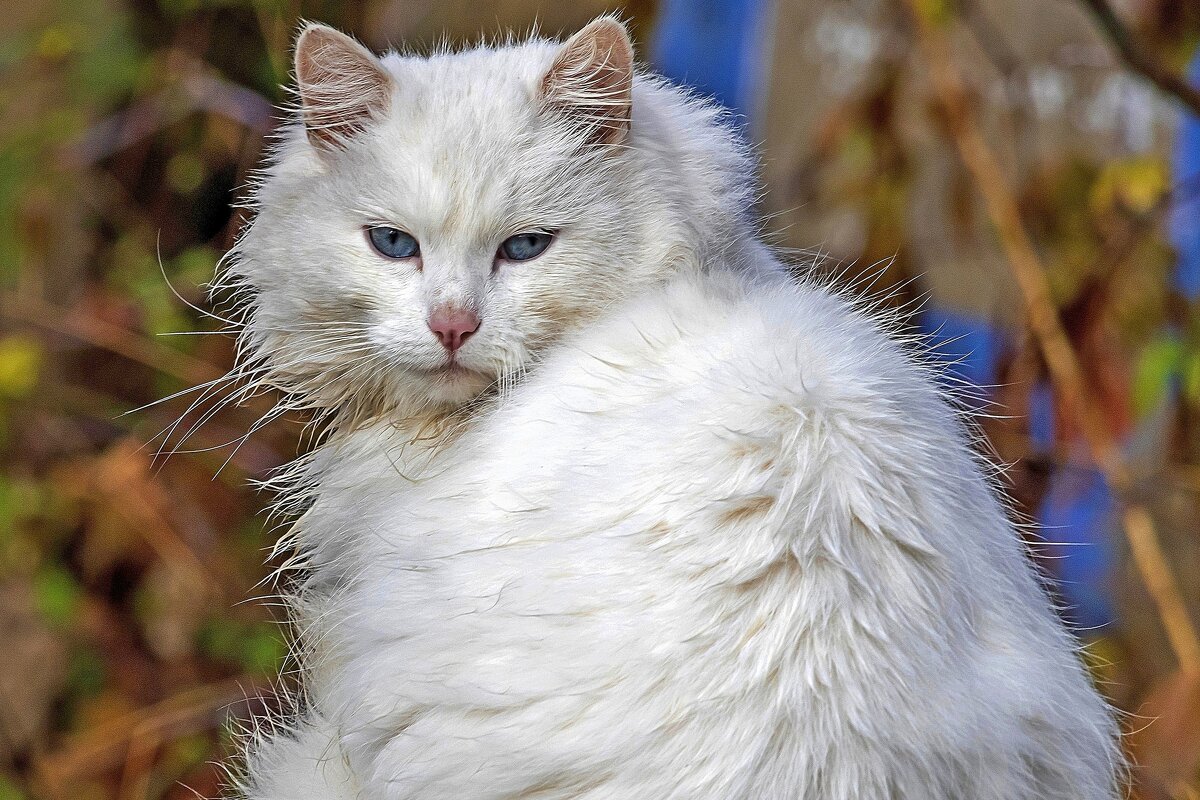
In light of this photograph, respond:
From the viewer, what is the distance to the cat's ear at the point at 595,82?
0.89m

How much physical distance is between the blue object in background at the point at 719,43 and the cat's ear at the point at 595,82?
1229 millimetres

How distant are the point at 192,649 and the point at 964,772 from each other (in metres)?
1.92

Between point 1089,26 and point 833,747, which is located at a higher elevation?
point 1089,26

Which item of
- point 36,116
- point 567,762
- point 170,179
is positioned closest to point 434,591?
point 567,762

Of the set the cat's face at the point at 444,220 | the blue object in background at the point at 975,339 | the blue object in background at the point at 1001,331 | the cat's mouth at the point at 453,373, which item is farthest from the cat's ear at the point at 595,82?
the blue object in background at the point at 975,339

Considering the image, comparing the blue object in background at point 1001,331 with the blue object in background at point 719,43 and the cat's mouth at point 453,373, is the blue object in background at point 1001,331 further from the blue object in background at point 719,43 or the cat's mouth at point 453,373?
the cat's mouth at point 453,373

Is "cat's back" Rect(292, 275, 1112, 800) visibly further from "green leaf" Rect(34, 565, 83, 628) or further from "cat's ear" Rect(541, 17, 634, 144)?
"green leaf" Rect(34, 565, 83, 628)

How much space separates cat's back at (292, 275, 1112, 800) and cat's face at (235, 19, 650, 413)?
111 millimetres

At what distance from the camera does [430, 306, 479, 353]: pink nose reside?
32.6 inches

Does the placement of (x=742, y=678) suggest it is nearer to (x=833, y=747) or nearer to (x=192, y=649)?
(x=833, y=747)

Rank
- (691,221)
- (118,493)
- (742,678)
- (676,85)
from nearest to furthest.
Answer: (742,678)
(691,221)
(676,85)
(118,493)

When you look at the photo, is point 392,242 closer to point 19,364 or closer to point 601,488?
point 601,488

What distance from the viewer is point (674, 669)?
0.65 m

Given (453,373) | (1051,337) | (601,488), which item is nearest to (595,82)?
(453,373)
